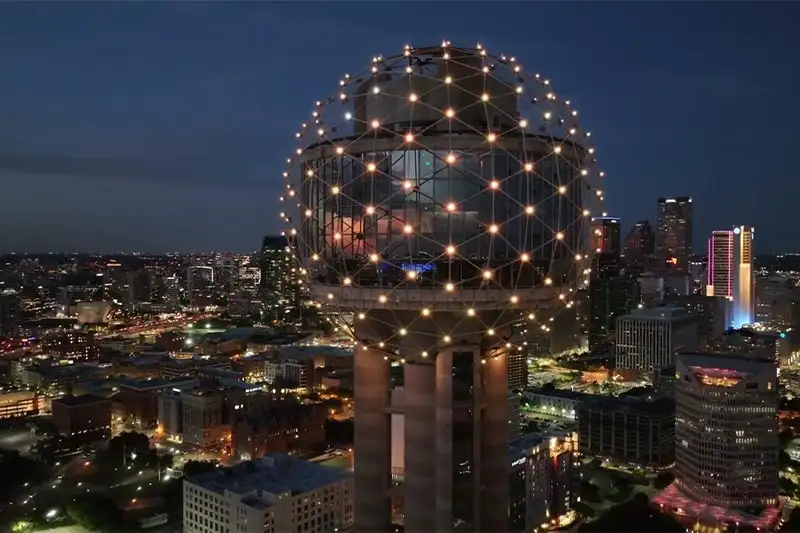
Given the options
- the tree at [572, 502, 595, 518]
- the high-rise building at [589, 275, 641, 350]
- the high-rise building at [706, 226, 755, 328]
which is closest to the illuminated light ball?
the tree at [572, 502, 595, 518]

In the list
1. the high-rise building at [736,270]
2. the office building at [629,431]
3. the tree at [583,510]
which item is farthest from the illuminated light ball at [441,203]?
the high-rise building at [736,270]

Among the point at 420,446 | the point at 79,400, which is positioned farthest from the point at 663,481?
the point at 79,400

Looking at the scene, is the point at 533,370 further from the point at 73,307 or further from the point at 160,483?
the point at 73,307

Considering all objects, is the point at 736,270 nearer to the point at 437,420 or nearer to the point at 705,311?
the point at 705,311

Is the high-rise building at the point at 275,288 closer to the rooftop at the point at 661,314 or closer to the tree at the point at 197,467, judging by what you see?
the rooftop at the point at 661,314

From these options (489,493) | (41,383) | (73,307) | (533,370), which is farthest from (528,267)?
(73,307)

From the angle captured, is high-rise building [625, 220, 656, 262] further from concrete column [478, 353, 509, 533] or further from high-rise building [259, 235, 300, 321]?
concrete column [478, 353, 509, 533]
